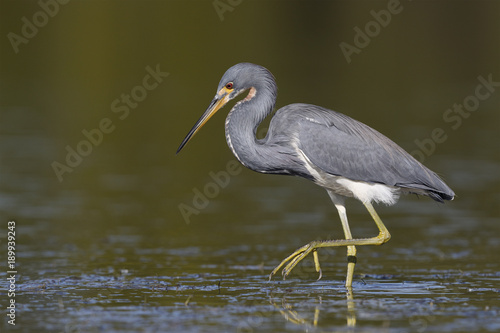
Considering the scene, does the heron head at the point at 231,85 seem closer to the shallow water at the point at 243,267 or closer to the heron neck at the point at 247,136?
the heron neck at the point at 247,136

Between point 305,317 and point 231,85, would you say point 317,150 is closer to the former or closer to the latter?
point 231,85

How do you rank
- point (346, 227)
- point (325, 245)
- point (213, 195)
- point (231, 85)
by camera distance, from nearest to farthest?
point (325, 245) → point (231, 85) → point (346, 227) → point (213, 195)

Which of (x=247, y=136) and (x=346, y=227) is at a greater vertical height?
(x=247, y=136)

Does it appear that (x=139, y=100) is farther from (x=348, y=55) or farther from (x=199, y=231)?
(x=199, y=231)

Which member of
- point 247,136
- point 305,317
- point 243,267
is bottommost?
point 305,317

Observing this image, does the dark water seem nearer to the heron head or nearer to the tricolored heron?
the tricolored heron

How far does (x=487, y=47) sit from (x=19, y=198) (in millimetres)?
24786

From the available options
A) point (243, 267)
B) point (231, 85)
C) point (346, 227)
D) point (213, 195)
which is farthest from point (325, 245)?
point (213, 195)

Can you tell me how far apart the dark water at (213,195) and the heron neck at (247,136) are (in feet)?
3.97

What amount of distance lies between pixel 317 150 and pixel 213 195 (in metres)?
6.13

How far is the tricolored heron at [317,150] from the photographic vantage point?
1023 centimetres

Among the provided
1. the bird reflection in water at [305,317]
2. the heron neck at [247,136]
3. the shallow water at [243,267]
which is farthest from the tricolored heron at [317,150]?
the bird reflection in water at [305,317]

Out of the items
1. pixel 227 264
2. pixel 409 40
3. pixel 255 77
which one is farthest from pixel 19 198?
pixel 409 40

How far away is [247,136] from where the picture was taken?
403 inches
